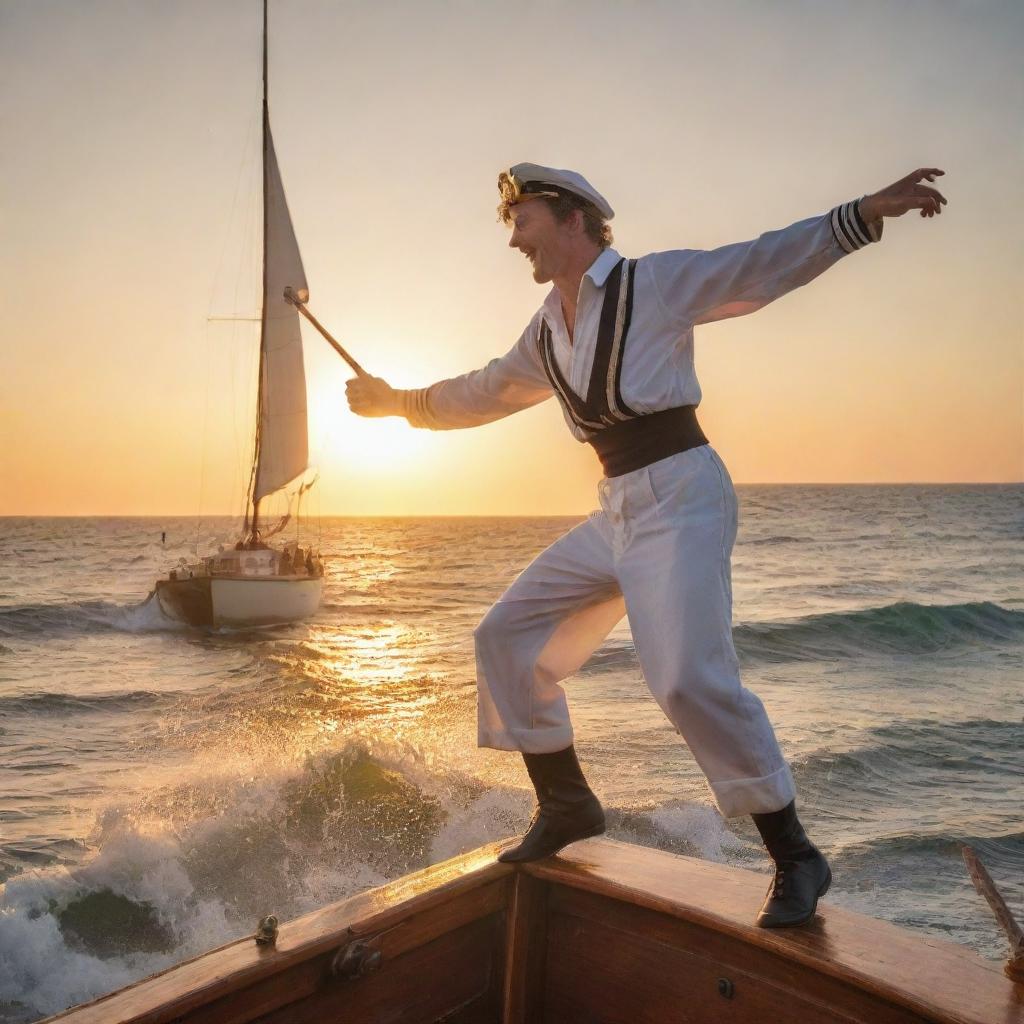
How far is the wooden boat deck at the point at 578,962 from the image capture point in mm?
1882

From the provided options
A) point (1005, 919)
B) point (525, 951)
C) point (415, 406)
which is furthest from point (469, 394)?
point (1005, 919)

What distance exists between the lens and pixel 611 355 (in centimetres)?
255

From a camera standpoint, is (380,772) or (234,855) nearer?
(234,855)

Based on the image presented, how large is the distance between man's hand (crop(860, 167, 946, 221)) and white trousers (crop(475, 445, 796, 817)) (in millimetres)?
658

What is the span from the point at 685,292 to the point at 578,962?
1.62 meters

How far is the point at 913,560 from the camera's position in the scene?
1457 inches

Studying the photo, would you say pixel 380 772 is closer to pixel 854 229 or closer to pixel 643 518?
pixel 643 518

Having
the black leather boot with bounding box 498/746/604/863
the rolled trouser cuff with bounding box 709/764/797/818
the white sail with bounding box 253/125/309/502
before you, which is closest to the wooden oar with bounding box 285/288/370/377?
the black leather boot with bounding box 498/746/604/863

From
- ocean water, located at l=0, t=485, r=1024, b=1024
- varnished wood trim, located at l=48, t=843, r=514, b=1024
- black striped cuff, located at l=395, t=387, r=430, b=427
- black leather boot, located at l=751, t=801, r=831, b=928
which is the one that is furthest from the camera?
ocean water, located at l=0, t=485, r=1024, b=1024

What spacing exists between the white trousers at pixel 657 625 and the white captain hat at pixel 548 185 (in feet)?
2.42

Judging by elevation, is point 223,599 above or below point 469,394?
below

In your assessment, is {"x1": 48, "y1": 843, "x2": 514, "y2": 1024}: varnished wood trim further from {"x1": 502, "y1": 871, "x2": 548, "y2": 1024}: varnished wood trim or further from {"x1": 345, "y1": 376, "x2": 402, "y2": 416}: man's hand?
{"x1": 345, "y1": 376, "x2": 402, "y2": 416}: man's hand

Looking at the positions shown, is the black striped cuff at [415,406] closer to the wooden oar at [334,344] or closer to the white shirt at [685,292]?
the wooden oar at [334,344]

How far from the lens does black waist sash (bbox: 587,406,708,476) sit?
253 cm
